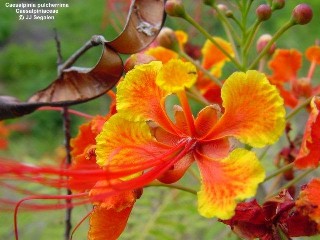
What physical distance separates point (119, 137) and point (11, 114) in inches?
7.6

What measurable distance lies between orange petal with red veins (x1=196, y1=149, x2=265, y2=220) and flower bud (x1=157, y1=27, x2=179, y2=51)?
1.36 ft

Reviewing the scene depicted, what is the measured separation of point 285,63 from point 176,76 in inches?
21.0

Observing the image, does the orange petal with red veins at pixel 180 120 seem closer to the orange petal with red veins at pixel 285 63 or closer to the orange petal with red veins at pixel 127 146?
the orange petal with red veins at pixel 127 146

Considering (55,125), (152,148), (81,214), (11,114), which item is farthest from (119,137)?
(55,125)

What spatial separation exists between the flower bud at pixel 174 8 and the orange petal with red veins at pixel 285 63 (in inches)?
12.9

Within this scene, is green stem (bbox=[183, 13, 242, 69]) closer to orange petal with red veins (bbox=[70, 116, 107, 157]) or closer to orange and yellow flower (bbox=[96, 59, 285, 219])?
orange and yellow flower (bbox=[96, 59, 285, 219])

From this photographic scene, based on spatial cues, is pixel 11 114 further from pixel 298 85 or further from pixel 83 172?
pixel 298 85

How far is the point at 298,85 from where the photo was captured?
1409mm

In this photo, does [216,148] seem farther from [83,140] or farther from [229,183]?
[83,140]

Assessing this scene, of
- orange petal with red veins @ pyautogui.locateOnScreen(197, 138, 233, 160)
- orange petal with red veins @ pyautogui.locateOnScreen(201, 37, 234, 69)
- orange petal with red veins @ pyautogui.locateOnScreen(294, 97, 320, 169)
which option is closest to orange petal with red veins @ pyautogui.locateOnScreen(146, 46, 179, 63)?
orange petal with red veins @ pyautogui.locateOnScreen(201, 37, 234, 69)

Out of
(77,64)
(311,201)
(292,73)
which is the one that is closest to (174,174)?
(311,201)

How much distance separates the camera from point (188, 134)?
1.08 m

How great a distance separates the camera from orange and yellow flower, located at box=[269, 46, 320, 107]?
4.59ft

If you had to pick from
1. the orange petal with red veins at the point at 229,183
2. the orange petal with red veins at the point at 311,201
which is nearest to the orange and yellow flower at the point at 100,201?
the orange petal with red veins at the point at 229,183
